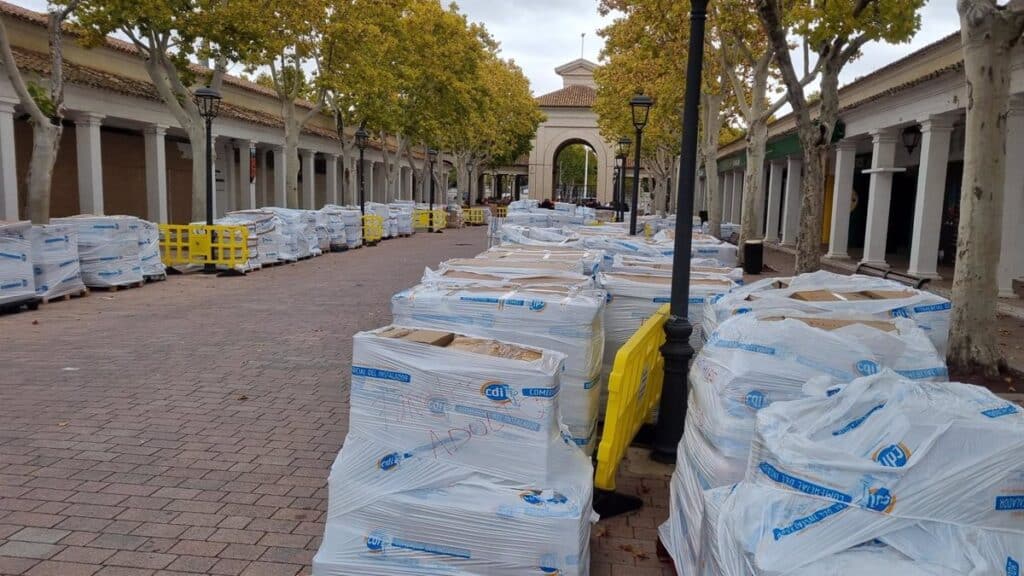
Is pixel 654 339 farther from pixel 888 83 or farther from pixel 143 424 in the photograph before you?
pixel 888 83

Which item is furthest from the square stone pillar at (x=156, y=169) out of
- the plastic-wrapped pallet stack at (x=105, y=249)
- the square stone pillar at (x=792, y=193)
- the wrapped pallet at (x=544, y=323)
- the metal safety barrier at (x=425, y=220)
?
the square stone pillar at (x=792, y=193)

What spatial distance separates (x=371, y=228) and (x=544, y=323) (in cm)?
2382

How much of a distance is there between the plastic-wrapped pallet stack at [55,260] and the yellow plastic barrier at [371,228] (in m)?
14.8

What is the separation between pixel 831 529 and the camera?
2244mm

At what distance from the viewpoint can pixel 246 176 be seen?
1164 inches

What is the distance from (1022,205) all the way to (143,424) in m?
14.2

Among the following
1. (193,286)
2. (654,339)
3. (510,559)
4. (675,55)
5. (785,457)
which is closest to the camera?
(785,457)

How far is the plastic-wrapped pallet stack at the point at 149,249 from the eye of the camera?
1390 cm

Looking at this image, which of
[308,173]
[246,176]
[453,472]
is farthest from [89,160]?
[453,472]

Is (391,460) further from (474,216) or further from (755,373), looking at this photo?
(474,216)

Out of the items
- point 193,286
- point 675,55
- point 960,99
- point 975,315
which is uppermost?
point 675,55

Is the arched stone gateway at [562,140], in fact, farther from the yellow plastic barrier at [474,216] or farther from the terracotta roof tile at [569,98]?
the yellow plastic barrier at [474,216]

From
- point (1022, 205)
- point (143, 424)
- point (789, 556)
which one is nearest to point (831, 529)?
point (789, 556)

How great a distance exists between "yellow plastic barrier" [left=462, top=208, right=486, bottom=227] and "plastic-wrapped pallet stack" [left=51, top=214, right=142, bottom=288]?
33.8 metres
